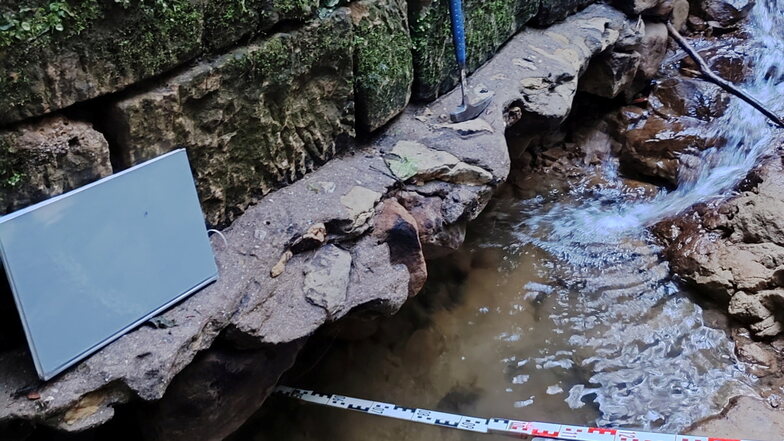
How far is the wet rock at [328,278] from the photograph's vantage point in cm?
152

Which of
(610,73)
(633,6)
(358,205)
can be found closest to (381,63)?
(358,205)

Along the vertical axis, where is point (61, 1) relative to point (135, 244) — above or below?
above

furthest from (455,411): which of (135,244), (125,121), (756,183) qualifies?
(756,183)

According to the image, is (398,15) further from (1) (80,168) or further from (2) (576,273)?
(2) (576,273)

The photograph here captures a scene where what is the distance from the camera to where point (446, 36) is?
2.22 meters

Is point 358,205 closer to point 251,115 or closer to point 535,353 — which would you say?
point 251,115

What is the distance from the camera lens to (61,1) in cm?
116

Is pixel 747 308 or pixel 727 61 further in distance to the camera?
pixel 727 61

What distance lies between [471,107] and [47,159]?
1.38 meters

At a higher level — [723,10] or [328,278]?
[723,10]

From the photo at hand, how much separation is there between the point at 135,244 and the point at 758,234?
2.36 m

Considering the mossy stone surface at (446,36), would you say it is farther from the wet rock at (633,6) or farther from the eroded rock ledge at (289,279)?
the wet rock at (633,6)

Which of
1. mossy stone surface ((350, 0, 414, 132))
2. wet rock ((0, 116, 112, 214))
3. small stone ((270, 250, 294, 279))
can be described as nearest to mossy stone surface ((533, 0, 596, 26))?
mossy stone surface ((350, 0, 414, 132))

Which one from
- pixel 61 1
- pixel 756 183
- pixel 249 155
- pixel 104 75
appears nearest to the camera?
pixel 61 1
